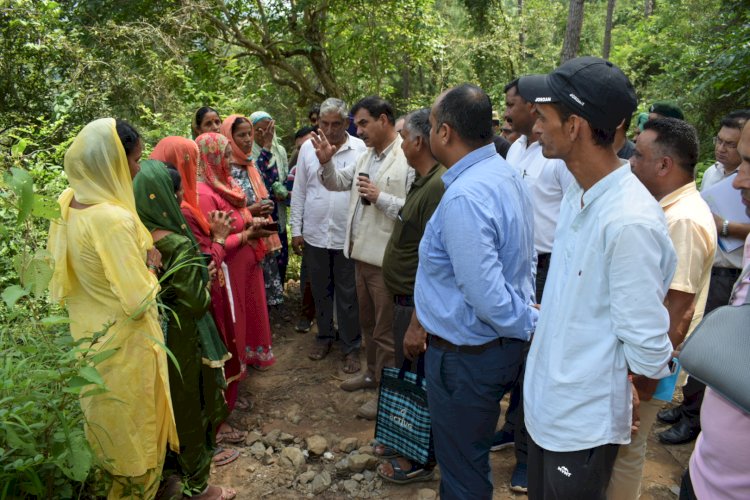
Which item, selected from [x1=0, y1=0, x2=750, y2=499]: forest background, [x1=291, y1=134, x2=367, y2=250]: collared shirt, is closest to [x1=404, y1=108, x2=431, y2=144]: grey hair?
[x1=291, y1=134, x2=367, y2=250]: collared shirt

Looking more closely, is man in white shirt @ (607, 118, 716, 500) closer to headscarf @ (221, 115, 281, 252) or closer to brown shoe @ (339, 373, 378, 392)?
brown shoe @ (339, 373, 378, 392)

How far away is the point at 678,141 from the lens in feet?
7.95

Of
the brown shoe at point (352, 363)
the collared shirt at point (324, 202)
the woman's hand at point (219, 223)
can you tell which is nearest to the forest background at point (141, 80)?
the woman's hand at point (219, 223)

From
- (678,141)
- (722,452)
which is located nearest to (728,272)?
(678,141)

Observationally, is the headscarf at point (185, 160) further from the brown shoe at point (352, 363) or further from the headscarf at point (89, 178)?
the brown shoe at point (352, 363)

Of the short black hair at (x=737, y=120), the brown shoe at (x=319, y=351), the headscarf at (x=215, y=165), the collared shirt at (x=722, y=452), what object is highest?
the short black hair at (x=737, y=120)

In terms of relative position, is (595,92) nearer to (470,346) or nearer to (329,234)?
(470,346)

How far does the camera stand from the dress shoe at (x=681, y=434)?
145 inches

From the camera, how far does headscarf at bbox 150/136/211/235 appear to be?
10.7ft

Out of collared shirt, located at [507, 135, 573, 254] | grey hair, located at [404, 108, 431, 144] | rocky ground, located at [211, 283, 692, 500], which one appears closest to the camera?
rocky ground, located at [211, 283, 692, 500]

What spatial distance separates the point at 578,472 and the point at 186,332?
78.2 inches

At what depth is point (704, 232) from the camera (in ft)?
7.50

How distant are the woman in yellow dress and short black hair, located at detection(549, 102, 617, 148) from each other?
1729mm

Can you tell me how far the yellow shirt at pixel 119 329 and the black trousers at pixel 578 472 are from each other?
1583mm
